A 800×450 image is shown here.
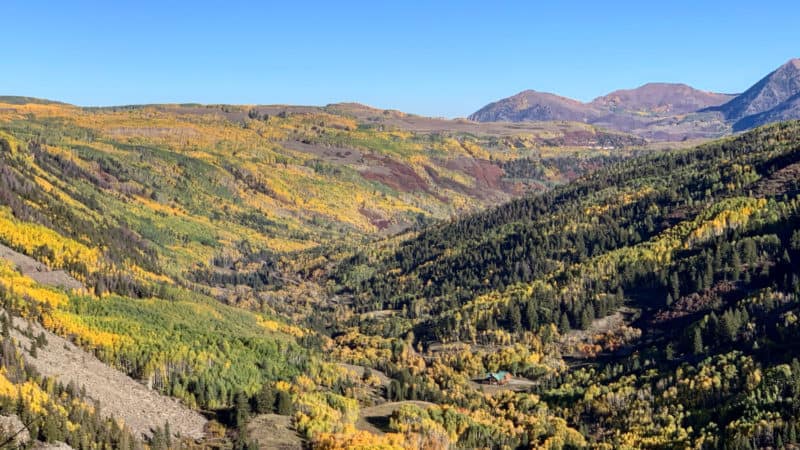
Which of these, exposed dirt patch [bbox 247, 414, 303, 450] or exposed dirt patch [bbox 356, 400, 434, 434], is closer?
exposed dirt patch [bbox 247, 414, 303, 450]

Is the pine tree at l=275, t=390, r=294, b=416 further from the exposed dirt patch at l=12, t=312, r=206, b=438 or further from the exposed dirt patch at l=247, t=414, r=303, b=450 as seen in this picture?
the exposed dirt patch at l=12, t=312, r=206, b=438

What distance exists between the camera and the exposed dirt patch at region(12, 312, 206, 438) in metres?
150

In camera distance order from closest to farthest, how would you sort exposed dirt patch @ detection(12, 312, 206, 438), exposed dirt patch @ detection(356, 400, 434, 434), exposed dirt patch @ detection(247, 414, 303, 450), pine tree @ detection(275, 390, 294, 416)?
exposed dirt patch @ detection(247, 414, 303, 450)
exposed dirt patch @ detection(12, 312, 206, 438)
pine tree @ detection(275, 390, 294, 416)
exposed dirt patch @ detection(356, 400, 434, 434)

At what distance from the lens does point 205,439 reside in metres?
150

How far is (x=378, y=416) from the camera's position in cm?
17825

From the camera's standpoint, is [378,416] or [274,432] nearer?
[274,432]

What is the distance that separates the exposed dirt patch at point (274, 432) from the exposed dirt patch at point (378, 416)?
1467cm

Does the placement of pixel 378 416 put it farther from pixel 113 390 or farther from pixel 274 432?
pixel 113 390

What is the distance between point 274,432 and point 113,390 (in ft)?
96.0

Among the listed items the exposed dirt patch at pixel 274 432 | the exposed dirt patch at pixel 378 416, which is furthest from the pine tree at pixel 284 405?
the exposed dirt patch at pixel 378 416

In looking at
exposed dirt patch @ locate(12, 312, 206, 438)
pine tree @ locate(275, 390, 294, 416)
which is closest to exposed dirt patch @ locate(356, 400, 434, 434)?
pine tree @ locate(275, 390, 294, 416)

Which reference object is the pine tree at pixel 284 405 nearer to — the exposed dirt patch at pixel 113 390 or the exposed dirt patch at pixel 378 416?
the exposed dirt patch at pixel 378 416

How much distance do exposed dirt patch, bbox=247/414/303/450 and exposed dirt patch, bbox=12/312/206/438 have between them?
29.9 ft

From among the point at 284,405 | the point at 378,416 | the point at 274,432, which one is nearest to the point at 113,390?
the point at 274,432
